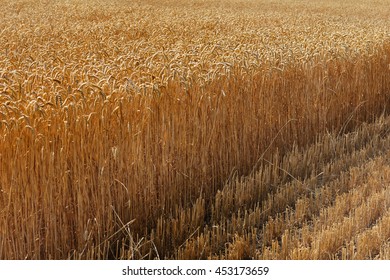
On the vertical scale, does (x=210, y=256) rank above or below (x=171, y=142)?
below

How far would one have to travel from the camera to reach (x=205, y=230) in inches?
145

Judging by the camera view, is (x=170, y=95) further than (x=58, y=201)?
Yes

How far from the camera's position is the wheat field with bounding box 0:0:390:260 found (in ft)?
10.7

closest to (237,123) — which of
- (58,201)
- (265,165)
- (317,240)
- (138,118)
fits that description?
(265,165)

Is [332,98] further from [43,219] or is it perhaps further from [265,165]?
[43,219]

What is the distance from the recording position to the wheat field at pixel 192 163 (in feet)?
10.7

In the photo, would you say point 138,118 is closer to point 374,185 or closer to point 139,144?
point 139,144

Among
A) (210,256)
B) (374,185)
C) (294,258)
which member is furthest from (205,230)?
(374,185)

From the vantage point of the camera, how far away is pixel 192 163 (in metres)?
4.29

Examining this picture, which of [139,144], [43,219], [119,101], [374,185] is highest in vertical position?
[119,101]

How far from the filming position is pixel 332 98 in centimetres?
621

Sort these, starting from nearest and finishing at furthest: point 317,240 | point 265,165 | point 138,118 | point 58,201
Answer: point 58,201
point 317,240
point 138,118
point 265,165

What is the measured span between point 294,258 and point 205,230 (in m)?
0.65

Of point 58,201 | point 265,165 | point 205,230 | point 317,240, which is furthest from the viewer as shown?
point 265,165
